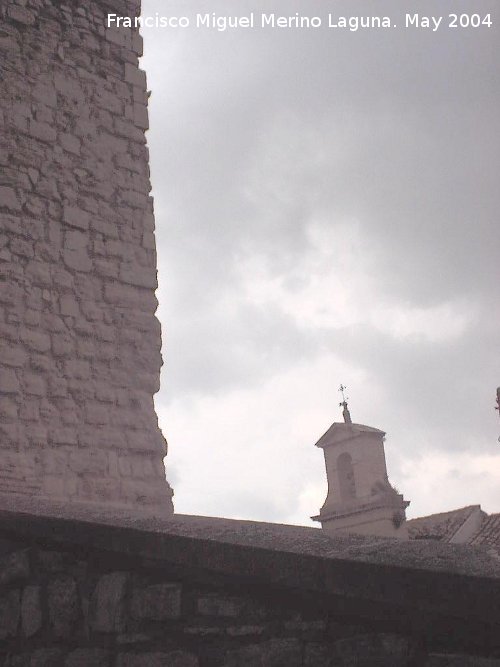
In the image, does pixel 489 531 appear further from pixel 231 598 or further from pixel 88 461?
pixel 231 598

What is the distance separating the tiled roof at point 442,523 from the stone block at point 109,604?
1372cm

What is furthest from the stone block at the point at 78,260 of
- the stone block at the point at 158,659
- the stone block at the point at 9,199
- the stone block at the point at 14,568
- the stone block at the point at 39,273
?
the stone block at the point at 158,659

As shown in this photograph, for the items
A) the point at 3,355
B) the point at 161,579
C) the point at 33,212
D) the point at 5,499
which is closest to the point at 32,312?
the point at 3,355

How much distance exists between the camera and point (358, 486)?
1762 cm

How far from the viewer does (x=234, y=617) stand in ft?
6.50

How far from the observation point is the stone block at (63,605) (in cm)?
227

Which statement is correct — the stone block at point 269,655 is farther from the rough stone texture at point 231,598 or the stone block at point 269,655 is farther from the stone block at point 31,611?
the stone block at point 31,611

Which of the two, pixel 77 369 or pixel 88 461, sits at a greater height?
pixel 77 369

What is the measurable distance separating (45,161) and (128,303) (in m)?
1.23

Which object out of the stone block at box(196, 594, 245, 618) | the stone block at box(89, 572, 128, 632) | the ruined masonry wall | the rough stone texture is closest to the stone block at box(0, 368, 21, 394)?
the ruined masonry wall

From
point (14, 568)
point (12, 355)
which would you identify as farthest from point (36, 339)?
point (14, 568)

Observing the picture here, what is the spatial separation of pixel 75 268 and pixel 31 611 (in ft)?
10.4

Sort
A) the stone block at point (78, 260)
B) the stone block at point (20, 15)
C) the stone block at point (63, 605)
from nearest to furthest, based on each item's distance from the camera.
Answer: the stone block at point (63, 605)
the stone block at point (78, 260)
the stone block at point (20, 15)

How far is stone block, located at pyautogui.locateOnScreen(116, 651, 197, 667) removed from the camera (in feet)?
6.58
